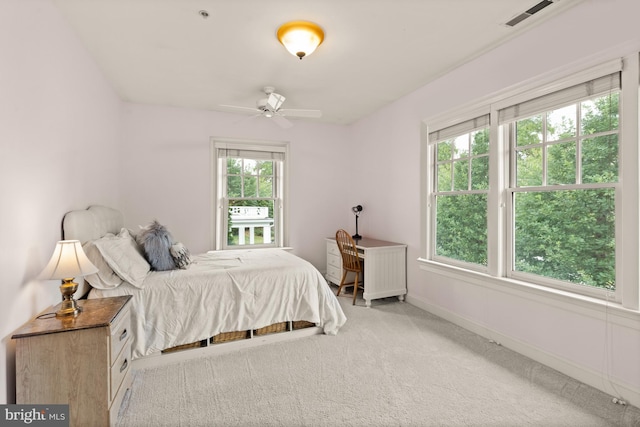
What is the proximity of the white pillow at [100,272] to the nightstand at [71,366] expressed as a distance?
0.53 metres

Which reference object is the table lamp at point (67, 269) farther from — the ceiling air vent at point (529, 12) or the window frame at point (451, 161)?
the ceiling air vent at point (529, 12)

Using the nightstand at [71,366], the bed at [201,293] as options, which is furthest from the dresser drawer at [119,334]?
the bed at [201,293]

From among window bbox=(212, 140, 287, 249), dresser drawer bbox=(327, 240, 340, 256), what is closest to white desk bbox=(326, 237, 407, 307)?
dresser drawer bbox=(327, 240, 340, 256)

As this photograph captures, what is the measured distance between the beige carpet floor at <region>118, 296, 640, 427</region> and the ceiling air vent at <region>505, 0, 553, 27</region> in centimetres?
265

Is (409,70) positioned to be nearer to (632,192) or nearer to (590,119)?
(590,119)

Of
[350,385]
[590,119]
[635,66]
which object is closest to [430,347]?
[350,385]

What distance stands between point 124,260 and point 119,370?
845mm

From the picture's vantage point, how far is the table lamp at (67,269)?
68.2 inches

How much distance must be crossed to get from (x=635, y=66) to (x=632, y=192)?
2.58ft

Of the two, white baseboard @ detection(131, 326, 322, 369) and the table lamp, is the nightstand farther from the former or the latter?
white baseboard @ detection(131, 326, 322, 369)

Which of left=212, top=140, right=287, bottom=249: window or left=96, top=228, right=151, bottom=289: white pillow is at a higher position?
left=212, top=140, right=287, bottom=249: window

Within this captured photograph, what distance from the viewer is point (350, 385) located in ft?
7.14

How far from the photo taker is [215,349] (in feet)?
8.71

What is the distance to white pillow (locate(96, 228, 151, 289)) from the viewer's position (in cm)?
233
